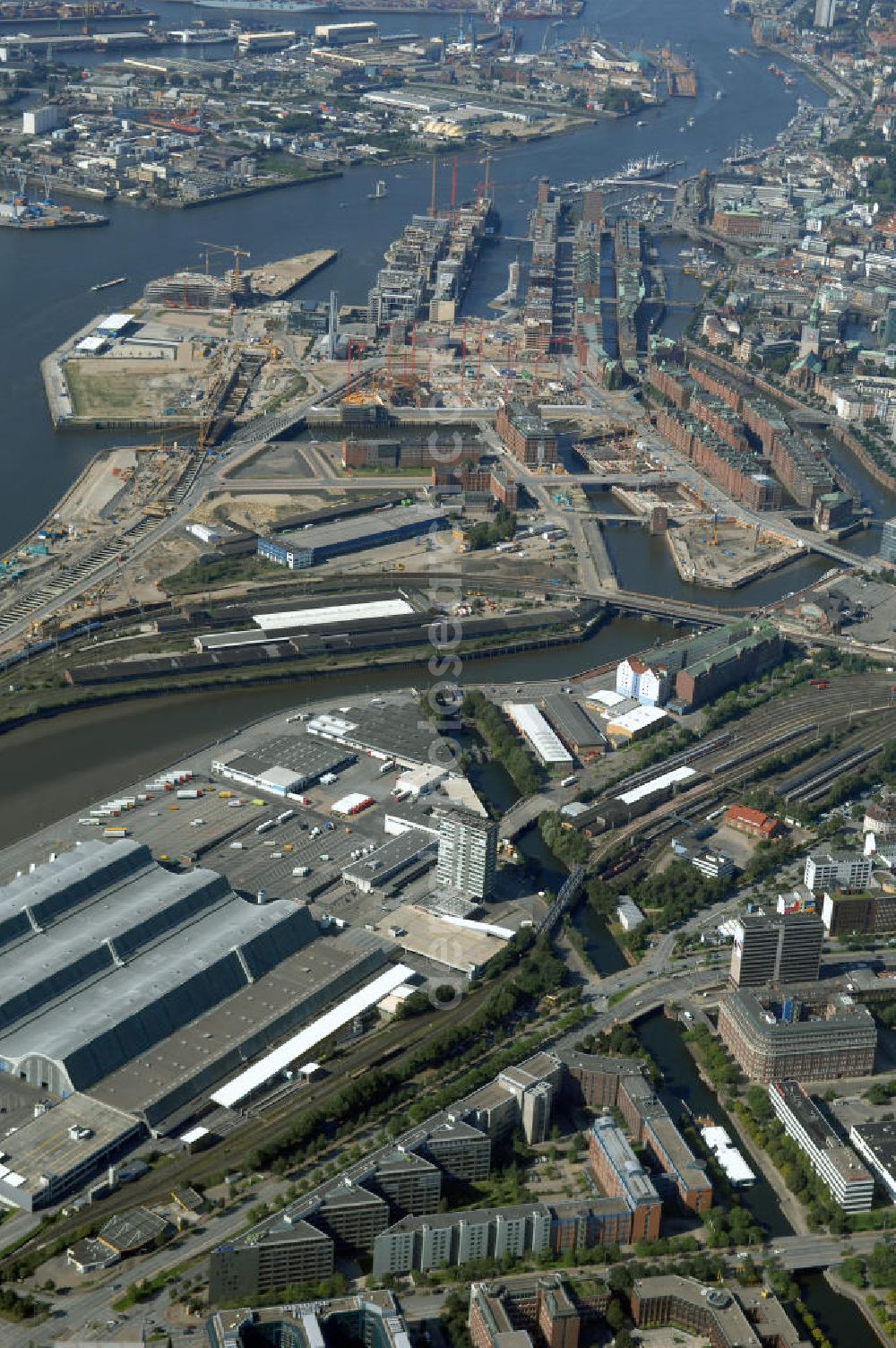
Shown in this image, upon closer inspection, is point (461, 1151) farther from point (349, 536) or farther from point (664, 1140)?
point (349, 536)

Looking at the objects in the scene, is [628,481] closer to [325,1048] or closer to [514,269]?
[514,269]

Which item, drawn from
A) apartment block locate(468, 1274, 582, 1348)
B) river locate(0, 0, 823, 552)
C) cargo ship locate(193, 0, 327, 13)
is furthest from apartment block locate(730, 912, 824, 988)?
cargo ship locate(193, 0, 327, 13)

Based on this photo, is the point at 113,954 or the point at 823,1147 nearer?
the point at 823,1147

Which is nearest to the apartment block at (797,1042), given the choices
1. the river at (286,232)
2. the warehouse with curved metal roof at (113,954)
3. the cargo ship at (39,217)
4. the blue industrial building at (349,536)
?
the warehouse with curved metal roof at (113,954)

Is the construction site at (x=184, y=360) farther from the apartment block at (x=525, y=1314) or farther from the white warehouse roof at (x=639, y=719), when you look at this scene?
the apartment block at (x=525, y=1314)

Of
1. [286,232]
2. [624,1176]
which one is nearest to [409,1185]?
[624,1176]

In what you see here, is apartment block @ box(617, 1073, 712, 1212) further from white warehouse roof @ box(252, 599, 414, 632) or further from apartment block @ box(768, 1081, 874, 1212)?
white warehouse roof @ box(252, 599, 414, 632)
